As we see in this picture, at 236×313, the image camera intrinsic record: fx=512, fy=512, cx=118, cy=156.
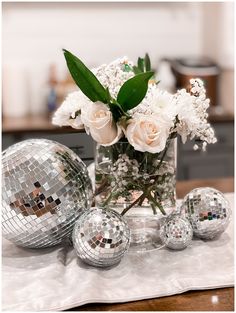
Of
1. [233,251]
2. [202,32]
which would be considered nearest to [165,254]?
[233,251]

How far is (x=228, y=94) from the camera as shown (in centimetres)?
291

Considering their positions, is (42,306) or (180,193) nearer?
(42,306)

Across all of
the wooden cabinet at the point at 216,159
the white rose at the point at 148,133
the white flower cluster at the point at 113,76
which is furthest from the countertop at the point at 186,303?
the wooden cabinet at the point at 216,159

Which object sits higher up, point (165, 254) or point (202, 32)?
point (202, 32)

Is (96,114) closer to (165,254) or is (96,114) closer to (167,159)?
(167,159)

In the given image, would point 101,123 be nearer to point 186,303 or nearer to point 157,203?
point 157,203

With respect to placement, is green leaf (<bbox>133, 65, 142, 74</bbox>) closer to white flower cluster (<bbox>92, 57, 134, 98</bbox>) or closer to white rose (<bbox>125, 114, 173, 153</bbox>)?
white flower cluster (<bbox>92, 57, 134, 98</bbox>)

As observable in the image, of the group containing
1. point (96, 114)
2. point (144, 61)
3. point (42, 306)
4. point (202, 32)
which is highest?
point (202, 32)

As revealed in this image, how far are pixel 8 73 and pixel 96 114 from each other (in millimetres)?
1968

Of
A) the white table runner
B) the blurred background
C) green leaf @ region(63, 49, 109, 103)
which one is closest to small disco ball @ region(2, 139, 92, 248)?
the white table runner

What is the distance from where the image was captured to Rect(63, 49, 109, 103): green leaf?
0.92 meters

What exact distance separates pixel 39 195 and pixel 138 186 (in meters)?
0.19

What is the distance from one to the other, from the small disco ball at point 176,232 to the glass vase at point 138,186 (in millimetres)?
22

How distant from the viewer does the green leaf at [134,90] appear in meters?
0.90
